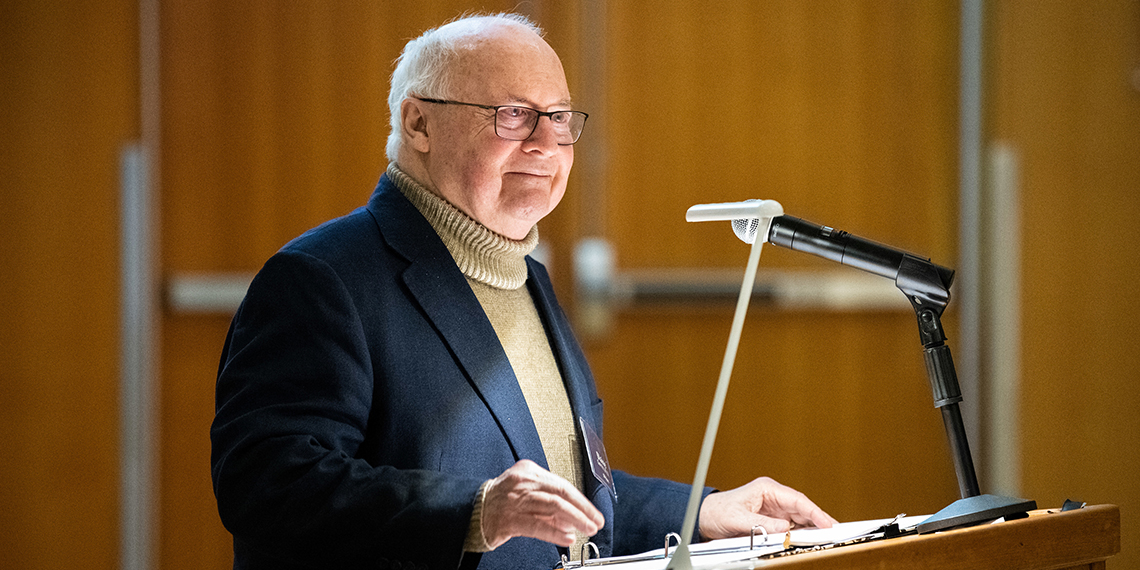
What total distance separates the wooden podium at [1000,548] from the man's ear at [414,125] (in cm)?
85

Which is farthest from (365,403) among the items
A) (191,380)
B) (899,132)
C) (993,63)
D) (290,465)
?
(993,63)

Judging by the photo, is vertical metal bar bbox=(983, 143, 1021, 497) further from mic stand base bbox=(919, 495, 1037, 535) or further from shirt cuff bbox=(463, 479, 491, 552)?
shirt cuff bbox=(463, 479, 491, 552)

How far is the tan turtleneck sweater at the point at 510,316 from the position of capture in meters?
1.48

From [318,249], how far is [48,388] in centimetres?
196

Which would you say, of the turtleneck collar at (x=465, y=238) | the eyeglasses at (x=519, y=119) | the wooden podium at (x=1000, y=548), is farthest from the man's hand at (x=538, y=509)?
the eyeglasses at (x=519, y=119)

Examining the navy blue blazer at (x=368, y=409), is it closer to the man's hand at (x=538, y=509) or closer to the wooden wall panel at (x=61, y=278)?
the man's hand at (x=538, y=509)

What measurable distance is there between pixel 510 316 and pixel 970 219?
2.07 meters

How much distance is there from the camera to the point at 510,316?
1551 millimetres

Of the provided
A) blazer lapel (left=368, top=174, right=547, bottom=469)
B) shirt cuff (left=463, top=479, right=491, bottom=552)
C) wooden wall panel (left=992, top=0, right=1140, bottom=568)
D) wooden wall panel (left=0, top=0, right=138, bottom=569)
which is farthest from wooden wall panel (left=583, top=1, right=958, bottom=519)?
shirt cuff (left=463, top=479, right=491, bottom=552)

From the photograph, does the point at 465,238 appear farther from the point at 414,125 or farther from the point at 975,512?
the point at 975,512

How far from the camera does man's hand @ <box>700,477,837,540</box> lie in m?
1.45

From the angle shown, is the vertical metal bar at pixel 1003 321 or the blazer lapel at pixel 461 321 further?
the vertical metal bar at pixel 1003 321

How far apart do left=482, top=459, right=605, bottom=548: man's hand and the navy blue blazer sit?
0.16 ft

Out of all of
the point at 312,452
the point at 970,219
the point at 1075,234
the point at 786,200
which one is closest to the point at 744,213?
the point at 312,452
